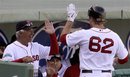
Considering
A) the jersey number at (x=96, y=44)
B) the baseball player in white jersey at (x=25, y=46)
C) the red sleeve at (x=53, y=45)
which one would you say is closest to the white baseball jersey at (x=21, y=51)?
the baseball player in white jersey at (x=25, y=46)

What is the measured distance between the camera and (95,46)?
4.57 metres

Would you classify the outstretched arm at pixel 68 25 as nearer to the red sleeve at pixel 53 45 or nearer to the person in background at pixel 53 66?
the red sleeve at pixel 53 45

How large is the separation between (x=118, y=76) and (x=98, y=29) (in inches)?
73.1

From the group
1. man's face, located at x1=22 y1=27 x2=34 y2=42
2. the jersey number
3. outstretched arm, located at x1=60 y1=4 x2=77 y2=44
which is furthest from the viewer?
man's face, located at x1=22 y1=27 x2=34 y2=42

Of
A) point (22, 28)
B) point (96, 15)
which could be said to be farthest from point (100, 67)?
point (22, 28)

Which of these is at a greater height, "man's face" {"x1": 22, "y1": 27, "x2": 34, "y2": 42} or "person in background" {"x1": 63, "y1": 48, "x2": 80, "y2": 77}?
"man's face" {"x1": 22, "y1": 27, "x2": 34, "y2": 42}

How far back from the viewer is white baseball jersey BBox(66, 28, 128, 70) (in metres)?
4.57

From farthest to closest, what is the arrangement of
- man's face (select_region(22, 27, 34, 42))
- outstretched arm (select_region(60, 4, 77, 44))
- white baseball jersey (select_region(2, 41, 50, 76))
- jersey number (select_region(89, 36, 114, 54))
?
man's face (select_region(22, 27, 34, 42))
white baseball jersey (select_region(2, 41, 50, 76))
outstretched arm (select_region(60, 4, 77, 44))
jersey number (select_region(89, 36, 114, 54))

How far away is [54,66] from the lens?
5.61m

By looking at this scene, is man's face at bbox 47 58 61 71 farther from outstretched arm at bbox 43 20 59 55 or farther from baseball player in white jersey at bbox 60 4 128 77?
baseball player in white jersey at bbox 60 4 128 77

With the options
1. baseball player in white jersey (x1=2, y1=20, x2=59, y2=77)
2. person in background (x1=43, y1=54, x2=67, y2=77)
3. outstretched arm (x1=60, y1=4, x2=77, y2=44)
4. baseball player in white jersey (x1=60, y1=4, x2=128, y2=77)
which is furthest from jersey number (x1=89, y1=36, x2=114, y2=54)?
person in background (x1=43, y1=54, x2=67, y2=77)

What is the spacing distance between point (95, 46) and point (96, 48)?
2cm

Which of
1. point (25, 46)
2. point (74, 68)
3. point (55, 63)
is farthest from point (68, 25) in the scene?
point (74, 68)

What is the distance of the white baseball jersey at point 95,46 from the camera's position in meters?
4.57
